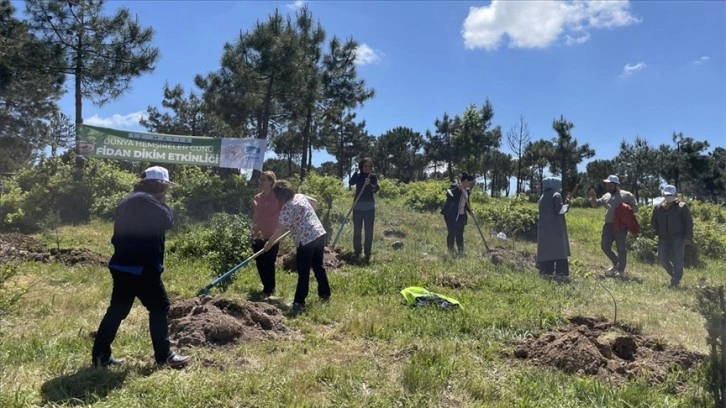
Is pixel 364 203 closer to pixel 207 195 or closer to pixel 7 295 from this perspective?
pixel 7 295

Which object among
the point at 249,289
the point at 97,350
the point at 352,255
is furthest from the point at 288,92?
the point at 97,350

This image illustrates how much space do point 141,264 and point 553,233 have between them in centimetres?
636

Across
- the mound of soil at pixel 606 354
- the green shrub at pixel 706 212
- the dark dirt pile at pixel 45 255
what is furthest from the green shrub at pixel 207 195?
the green shrub at pixel 706 212

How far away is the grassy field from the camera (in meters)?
3.44

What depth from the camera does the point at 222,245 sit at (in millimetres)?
7594

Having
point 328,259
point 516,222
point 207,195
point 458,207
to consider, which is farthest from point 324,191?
point 328,259

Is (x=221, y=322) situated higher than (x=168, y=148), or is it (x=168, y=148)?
(x=168, y=148)

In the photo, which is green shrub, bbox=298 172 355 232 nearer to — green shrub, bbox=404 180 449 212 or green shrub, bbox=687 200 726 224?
green shrub, bbox=404 180 449 212

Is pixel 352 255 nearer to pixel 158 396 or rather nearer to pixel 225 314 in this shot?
pixel 225 314

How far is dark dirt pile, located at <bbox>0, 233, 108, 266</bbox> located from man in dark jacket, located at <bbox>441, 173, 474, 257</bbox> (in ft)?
18.9

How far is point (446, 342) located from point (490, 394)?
1.06m

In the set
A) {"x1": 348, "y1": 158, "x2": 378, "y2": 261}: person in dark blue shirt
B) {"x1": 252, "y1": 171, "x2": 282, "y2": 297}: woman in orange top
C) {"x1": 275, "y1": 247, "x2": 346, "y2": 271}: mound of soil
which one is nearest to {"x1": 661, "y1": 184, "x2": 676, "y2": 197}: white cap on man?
{"x1": 348, "y1": 158, "x2": 378, "y2": 261}: person in dark blue shirt

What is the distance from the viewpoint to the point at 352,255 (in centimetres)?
897

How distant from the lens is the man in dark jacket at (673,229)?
26.8ft
